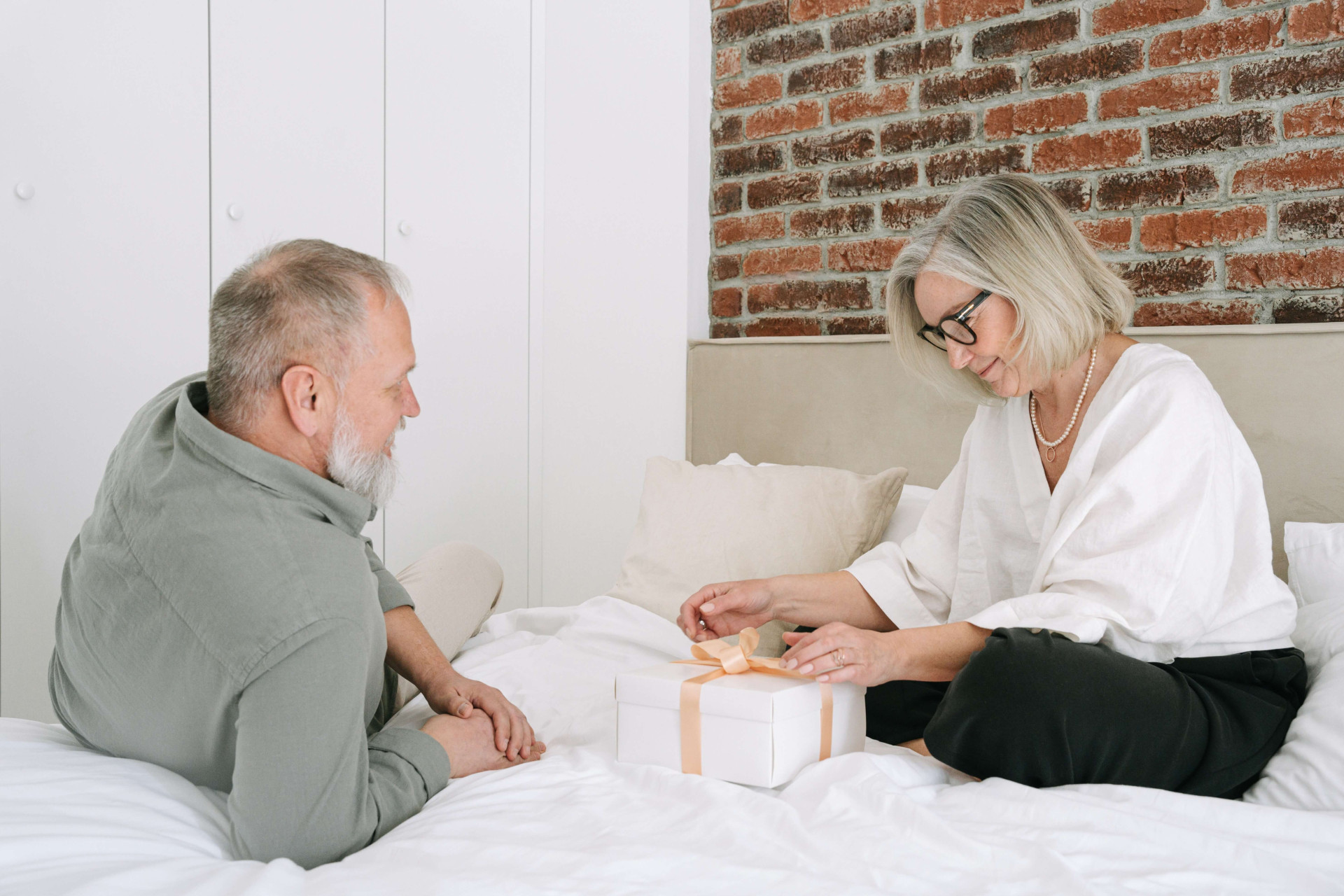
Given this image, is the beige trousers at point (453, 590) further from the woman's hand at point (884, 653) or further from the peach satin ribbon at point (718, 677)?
the woman's hand at point (884, 653)

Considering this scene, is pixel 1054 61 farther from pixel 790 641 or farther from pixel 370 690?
pixel 370 690

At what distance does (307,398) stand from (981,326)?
3.05 ft

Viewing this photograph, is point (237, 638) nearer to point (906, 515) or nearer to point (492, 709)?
point (492, 709)

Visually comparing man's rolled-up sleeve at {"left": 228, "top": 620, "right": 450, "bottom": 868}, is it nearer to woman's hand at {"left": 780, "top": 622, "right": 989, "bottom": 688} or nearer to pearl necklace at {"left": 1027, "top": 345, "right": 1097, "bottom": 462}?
woman's hand at {"left": 780, "top": 622, "right": 989, "bottom": 688}

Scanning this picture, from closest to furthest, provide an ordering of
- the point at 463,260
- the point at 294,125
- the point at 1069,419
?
the point at 1069,419
the point at 294,125
the point at 463,260

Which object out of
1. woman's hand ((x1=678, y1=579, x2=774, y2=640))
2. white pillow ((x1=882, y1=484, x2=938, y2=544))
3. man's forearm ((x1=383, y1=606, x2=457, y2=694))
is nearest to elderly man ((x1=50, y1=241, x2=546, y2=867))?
man's forearm ((x1=383, y1=606, x2=457, y2=694))

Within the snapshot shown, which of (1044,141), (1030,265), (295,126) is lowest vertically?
(1030,265)

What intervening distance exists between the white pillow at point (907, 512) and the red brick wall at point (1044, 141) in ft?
1.84

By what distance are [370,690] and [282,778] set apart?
1.00ft

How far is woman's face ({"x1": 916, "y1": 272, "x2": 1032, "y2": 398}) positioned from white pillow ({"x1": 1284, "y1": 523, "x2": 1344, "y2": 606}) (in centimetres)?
51

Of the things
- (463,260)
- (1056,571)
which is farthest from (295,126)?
(1056,571)

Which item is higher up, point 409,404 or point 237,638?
point 409,404

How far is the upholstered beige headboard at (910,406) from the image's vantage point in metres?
1.69

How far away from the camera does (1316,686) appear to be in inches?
51.1
